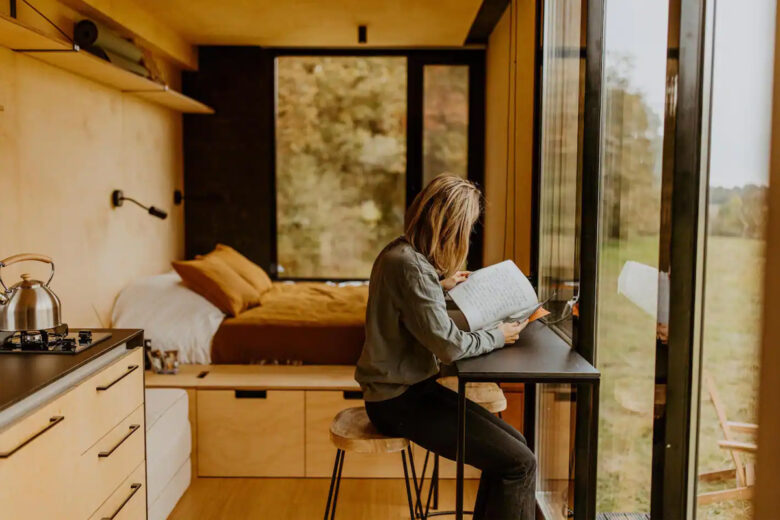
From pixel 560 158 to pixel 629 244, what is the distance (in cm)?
81

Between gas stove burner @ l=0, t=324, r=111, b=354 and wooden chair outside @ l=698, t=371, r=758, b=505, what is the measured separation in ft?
5.38

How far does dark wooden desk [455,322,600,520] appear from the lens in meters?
1.98

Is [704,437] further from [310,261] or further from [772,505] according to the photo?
[310,261]

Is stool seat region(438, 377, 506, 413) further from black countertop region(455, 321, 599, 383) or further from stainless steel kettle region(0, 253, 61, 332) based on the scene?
stainless steel kettle region(0, 253, 61, 332)

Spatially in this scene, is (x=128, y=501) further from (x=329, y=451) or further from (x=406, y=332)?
(x=329, y=451)

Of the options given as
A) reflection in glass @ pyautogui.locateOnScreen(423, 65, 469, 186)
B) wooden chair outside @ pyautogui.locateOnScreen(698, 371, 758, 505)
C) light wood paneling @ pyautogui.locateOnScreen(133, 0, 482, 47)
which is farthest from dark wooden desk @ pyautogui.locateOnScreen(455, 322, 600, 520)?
reflection in glass @ pyautogui.locateOnScreen(423, 65, 469, 186)

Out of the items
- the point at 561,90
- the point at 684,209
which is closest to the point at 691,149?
the point at 684,209

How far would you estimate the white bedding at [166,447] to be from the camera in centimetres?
284

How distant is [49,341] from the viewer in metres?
2.23

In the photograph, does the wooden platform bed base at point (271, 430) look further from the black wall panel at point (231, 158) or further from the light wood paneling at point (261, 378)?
the black wall panel at point (231, 158)

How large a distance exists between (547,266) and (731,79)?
155cm

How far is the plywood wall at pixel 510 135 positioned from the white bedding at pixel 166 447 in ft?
5.06

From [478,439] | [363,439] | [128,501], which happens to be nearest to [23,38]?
[128,501]

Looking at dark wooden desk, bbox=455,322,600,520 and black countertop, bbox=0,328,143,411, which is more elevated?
black countertop, bbox=0,328,143,411
